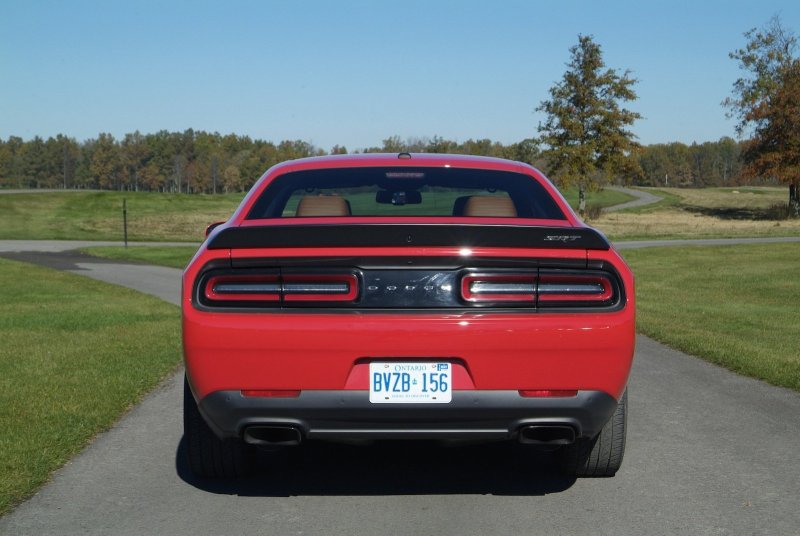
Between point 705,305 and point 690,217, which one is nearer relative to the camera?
point 705,305

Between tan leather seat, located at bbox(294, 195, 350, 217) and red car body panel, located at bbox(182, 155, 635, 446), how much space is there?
1165 mm

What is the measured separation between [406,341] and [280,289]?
1.90 feet

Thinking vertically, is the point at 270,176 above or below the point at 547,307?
above

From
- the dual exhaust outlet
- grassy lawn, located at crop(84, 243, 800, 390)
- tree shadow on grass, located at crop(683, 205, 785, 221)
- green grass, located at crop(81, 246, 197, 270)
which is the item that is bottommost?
tree shadow on grass, located at crop(683, 205, 785, 221)

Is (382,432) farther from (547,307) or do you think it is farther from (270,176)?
(270,176)

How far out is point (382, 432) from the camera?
4.03 metres

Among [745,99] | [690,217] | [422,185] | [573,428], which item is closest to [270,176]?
[422,185]

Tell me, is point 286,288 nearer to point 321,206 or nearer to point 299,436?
point 299,436

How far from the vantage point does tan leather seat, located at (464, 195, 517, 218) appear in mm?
5137

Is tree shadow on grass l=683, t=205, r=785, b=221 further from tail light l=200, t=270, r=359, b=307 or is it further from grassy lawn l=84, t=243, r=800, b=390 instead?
tail light l=200, t=270, r=359, b=307

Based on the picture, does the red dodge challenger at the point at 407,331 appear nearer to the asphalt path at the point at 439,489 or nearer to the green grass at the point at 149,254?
the asphalt path at the point at 439,489

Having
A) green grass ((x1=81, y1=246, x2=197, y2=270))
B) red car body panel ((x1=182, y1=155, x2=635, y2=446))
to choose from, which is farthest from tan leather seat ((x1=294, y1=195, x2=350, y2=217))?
green grass ((x1=81, y1=246, x2=197, y2=270))

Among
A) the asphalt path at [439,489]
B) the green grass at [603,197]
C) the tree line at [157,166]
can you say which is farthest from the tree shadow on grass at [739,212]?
the tree line at [157,166]

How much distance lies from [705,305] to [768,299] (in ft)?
6.75
